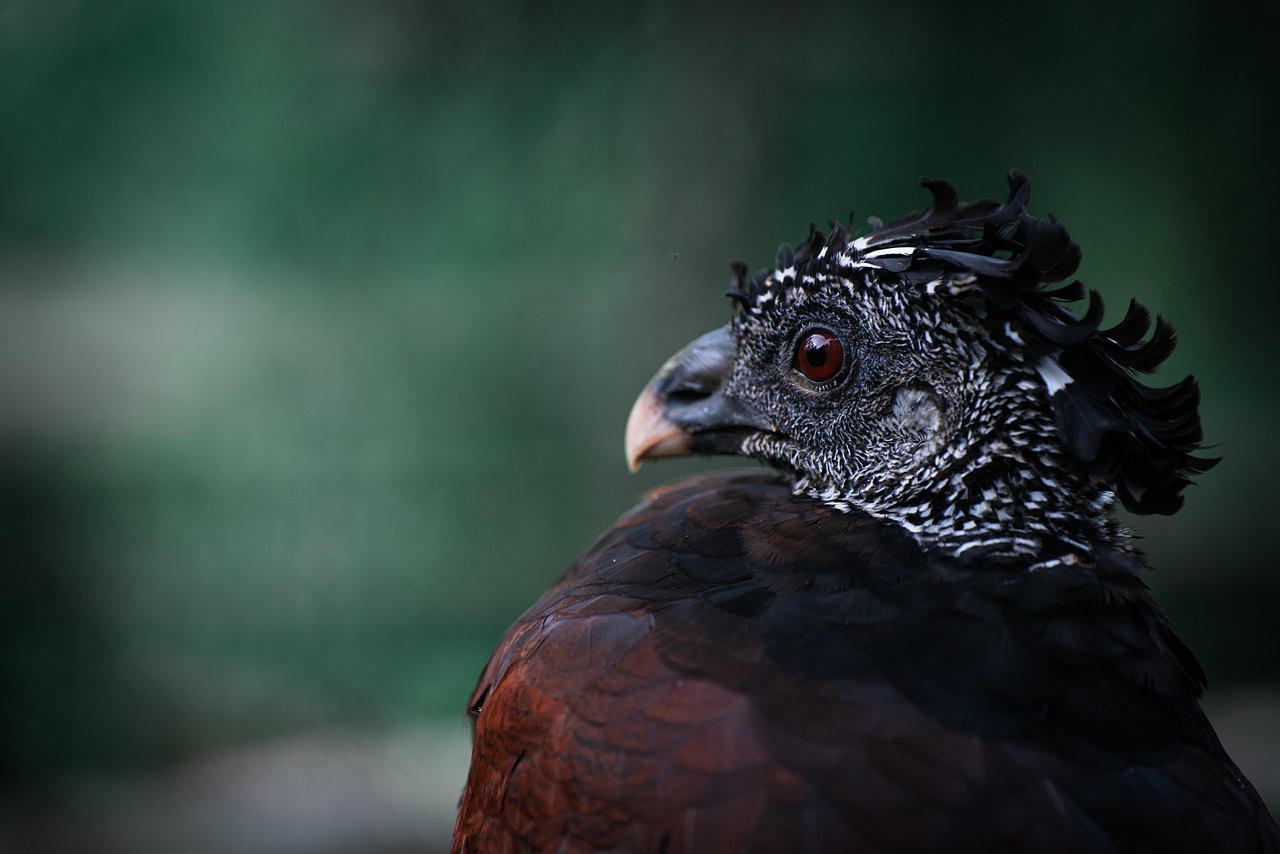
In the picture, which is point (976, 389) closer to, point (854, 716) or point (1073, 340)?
point (1073, 340)

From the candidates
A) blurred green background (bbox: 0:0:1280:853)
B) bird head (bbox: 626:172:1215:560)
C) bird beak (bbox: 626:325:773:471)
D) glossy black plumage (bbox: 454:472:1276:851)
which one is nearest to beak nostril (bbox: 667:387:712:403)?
bird beak (bbox: 626:325:773:471)

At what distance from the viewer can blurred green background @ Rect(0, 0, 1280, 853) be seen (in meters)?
3.87

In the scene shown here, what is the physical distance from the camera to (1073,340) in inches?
63.6

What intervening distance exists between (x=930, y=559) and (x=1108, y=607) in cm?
31

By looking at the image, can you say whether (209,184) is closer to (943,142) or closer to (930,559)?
(943,142)

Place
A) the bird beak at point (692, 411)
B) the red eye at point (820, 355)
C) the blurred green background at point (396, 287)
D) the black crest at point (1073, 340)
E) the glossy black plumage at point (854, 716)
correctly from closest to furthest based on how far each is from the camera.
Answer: the glossy black plumage at point (854, 716), the black crest at point (1073, 340), the red eye at point (820, 355), the bird beak at point (692, 411), the blurred green background at point (396, 287)

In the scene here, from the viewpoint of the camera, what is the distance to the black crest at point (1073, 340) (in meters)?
1.64

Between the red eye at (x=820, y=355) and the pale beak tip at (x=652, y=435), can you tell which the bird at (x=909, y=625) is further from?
the pale beak tip at (x=652, y=435)

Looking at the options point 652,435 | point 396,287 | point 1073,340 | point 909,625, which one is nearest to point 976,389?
point 1073,340

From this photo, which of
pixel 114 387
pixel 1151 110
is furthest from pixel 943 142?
pixel 114 387

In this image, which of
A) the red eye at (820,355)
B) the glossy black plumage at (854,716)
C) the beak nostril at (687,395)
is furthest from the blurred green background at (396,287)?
the glossy black plumage at (854,716)

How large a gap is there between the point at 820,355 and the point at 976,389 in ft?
1.19

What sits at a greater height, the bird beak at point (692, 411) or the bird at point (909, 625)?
the bird beak at point (692, 411)

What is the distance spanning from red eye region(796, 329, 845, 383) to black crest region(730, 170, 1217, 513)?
19cm
